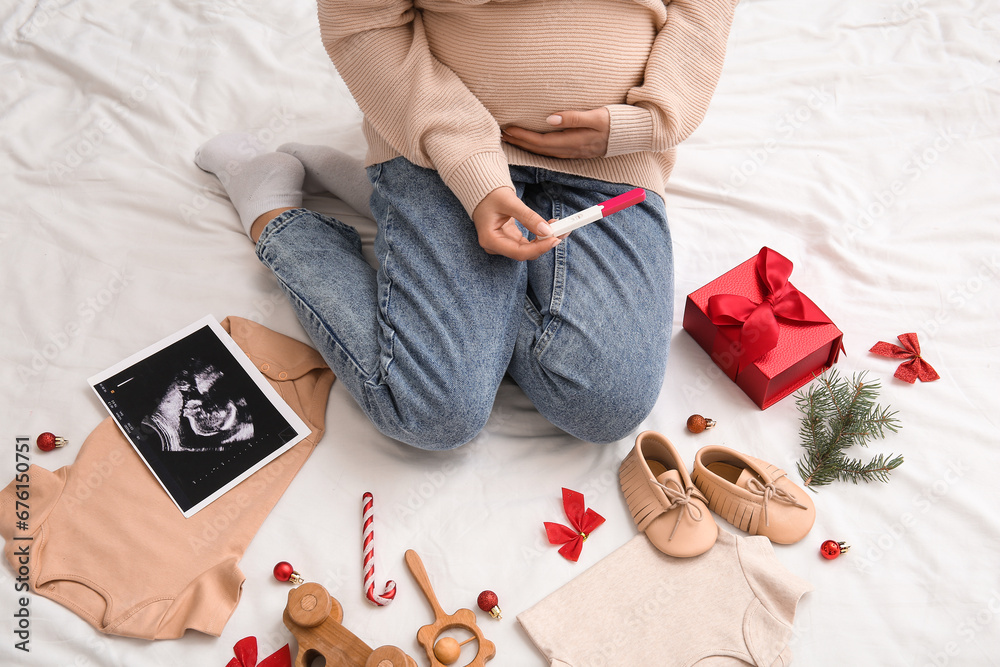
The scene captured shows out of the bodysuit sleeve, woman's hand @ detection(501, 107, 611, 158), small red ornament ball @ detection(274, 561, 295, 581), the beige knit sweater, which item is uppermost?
the beige knit sweater

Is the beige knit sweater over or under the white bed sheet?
over

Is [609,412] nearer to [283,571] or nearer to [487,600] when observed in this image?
[487,600]

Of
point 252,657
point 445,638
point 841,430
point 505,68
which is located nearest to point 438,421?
point 445,638

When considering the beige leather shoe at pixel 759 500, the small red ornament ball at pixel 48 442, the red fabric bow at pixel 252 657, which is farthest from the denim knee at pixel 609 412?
the small red ornament ball at pixel 48 442

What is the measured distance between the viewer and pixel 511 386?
1.14 metres

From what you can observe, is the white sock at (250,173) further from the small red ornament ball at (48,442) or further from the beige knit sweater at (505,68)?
the small red ornament ball at (48,442)

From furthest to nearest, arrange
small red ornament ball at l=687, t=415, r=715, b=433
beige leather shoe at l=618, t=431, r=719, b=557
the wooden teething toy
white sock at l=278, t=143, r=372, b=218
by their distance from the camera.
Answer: white sock at l=278, t=143, r=372, b=218 → small red ornament ball at l=687, t=415, r=715, b=433 → beige leather shoe at l=618, t=431, r=719, b=557 → the wooden teething toy

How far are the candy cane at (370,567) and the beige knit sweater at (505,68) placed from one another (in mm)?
461

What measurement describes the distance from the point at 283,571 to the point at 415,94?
26.6 inches

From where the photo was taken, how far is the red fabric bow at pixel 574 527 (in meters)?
0.99

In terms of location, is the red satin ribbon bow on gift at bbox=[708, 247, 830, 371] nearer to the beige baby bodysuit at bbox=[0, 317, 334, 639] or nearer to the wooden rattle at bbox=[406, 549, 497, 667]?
the wooden rattle at bbox=[406, 549, 497, 667]

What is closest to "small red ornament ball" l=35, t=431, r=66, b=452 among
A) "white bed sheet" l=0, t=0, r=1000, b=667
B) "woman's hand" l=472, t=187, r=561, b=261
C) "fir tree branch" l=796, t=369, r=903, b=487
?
"white bed sheet" l=0, t=0, r=1000, b=667

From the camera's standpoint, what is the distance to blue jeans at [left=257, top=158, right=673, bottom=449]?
98 centimetres

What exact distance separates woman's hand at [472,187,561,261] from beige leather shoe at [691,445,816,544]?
400mm
